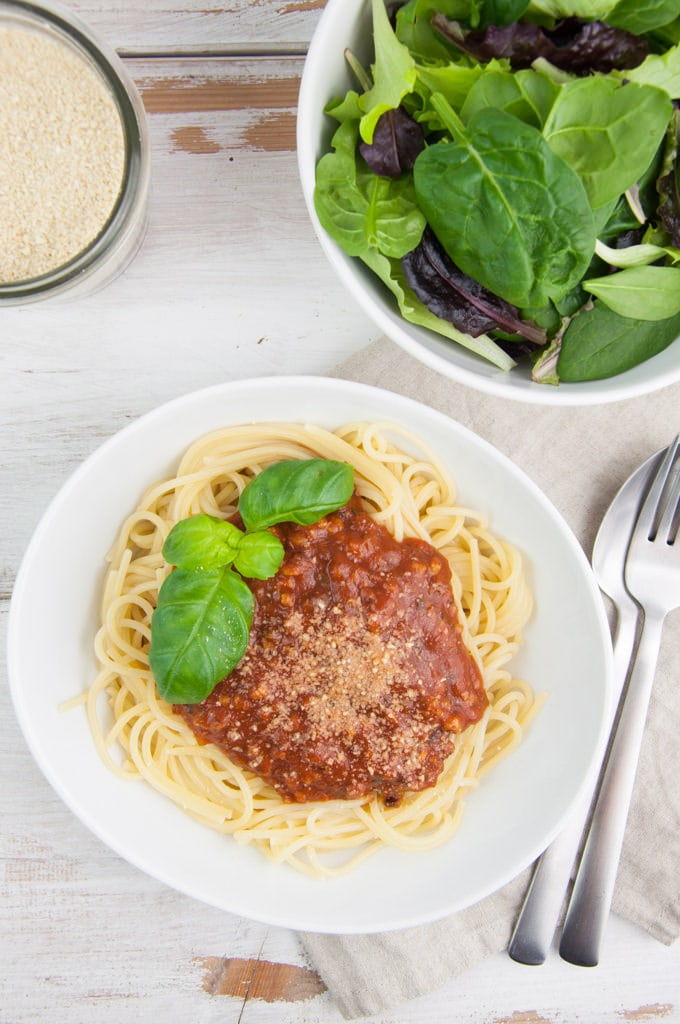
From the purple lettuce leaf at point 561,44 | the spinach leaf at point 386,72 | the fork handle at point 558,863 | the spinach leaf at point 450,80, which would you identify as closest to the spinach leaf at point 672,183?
the purple lettuce leaf at point 561,44

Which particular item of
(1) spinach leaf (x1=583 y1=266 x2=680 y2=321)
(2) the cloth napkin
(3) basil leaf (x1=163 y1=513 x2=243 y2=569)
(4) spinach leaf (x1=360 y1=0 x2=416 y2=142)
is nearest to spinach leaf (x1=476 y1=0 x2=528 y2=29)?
(4) spinach leaf (x1=360 y1=0 x2=416 y2=142)

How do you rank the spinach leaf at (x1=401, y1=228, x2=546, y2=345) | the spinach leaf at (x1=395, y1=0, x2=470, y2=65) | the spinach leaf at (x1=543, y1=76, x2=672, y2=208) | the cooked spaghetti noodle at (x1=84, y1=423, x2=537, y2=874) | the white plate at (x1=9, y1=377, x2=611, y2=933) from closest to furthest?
1. the spinach leaf at (x1=543, y1=76, x2=672, y2=208)
2. the spinach leaf at (x1=395, y1=0, x2=470, y2=65)
3. the spinach leaf at (x1=401, y1=228, x2=546, y2=345)
4. the white plate at (x1=9, y1=377, x2=611, y2=933)
5. the cooked spaghetti noodle at (x1=84, y1=423, x2=537, y2=874)

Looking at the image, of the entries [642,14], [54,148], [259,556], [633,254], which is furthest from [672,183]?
[54,148]

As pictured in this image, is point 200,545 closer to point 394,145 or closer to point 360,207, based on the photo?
point 360,207

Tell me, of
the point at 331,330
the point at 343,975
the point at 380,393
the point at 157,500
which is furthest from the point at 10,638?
the point at 343,975

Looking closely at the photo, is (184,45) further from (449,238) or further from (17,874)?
(17,874)

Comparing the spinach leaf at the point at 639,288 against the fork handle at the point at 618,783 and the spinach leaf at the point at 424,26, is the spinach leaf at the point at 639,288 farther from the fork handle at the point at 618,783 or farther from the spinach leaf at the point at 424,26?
the fork handle at the point at 618,783

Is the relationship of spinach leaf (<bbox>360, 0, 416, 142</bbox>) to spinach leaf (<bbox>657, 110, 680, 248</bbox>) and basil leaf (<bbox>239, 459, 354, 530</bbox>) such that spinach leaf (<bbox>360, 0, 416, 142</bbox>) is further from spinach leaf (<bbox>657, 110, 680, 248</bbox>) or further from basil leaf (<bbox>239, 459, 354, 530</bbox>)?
basil leaf (<bbox>239, 459, 354, 530</bbox>)
